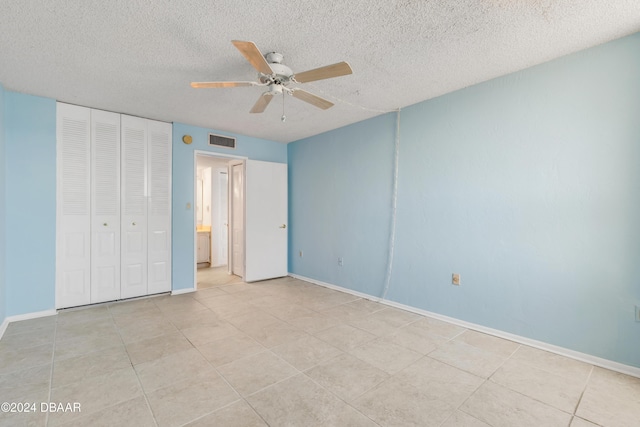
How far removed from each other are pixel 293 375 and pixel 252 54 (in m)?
2.30

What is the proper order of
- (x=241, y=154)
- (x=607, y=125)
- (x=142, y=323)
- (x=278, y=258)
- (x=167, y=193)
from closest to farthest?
(x=607, y=125) < (x=142, y=323) < (x=167, y=193) < (x=241, y=154) < (x=278, y=258)

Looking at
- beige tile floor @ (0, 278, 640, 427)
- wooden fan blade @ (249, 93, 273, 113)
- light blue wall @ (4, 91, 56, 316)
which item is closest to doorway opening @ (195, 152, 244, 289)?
light blue wall @ (4, 91, 56, 316)

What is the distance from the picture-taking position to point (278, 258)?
5.43 m

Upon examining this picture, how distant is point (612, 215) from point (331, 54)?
2.65 metres

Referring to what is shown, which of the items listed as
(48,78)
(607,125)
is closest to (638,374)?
(607,125)

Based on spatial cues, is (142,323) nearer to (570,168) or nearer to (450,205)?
(450,205)

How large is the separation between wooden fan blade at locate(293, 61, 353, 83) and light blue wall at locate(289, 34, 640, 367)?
5.97ft

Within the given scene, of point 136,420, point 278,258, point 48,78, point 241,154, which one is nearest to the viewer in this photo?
point 136,420

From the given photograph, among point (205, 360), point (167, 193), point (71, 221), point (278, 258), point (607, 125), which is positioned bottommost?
point (205, 360)

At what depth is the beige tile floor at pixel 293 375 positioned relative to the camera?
1.77 m

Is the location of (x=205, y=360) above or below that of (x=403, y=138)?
below

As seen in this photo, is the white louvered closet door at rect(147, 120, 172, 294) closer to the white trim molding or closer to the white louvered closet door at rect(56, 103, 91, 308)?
the white trim molding

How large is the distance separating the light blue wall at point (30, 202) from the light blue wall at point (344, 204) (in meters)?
3.45

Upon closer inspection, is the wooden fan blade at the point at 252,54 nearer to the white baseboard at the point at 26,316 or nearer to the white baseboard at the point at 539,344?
the white baseboard at the point at 539,344
